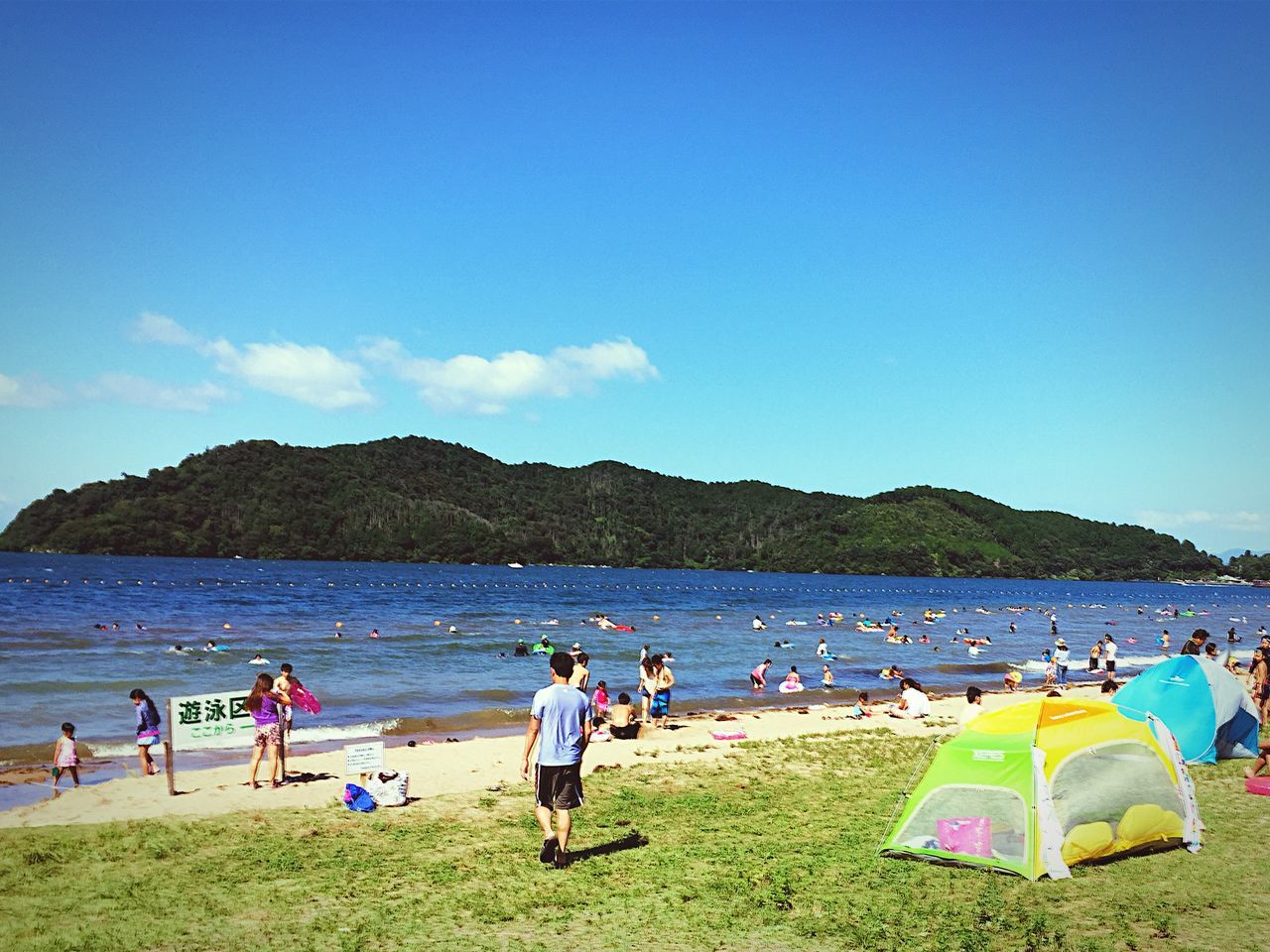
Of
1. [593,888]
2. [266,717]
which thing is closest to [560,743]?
[593,888]

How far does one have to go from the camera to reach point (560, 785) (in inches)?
352

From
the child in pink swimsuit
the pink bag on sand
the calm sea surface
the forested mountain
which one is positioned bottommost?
the calm sea surface

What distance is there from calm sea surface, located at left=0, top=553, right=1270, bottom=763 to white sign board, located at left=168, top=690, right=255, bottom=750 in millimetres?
6170

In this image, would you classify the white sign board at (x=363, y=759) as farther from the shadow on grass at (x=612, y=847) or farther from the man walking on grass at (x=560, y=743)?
the man walking on grass at (x=560, y=743)

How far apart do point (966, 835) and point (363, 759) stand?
7.98 m

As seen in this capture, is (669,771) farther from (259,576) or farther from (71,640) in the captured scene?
(259,576)

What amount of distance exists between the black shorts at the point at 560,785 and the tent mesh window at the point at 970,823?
3558 millimetres

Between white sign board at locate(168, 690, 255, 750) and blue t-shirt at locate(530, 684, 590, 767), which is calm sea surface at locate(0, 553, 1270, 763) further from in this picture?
blue t-shirt at locate(530, 684, 590, 767)

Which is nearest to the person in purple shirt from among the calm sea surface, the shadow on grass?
the calm sea surface

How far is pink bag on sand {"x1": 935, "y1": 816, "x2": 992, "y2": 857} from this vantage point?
921cm

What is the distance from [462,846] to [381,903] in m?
2.05

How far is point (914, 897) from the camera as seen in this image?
324 inches

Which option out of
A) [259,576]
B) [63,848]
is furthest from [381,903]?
[259,576]

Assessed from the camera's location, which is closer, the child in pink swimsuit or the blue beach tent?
the child in pink swimsuit
